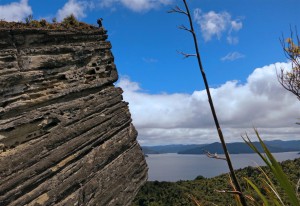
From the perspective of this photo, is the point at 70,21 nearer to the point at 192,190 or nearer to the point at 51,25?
the point at 51,25

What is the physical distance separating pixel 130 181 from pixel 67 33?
6.14 meters

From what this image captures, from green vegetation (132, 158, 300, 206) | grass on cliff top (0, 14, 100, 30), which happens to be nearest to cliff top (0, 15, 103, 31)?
grass on cliff top (0, 14, 100, 30)

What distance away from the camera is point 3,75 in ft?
39.8

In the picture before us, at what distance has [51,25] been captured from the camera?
1469cm

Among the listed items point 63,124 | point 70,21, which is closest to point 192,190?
point 70,21

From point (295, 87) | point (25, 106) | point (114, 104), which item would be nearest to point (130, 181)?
point (114, 104)

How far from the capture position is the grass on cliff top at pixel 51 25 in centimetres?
1345

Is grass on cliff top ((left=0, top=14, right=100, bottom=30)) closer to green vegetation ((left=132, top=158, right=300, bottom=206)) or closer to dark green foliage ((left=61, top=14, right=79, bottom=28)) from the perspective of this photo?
dark green foliage ((left=61, top=14, right=79, bottom=28))

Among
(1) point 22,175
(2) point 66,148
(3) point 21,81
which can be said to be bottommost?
(1) point 22,175

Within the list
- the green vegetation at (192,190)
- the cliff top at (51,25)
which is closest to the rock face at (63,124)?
the cliff top at (51,25)

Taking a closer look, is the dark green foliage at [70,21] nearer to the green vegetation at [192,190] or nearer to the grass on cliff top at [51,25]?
the grass on cliff top at [51,25]

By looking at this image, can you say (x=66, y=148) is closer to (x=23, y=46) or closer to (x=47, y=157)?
(x=47, y=157)

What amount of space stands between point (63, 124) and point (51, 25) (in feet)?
12.9

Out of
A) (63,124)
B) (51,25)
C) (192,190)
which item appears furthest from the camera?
(192,190)
